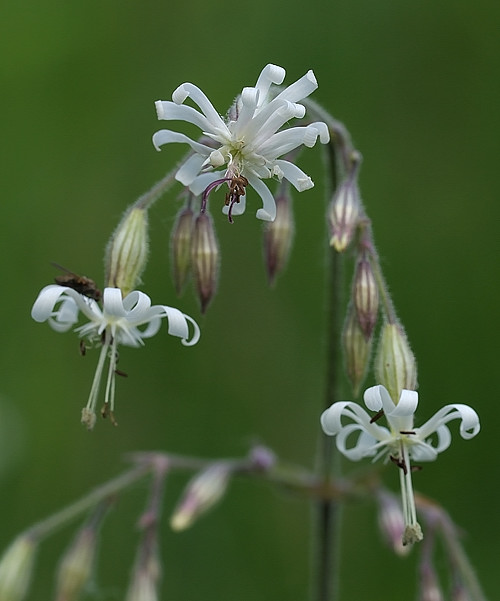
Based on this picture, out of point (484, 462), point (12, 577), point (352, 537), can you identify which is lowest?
point (12, 577)

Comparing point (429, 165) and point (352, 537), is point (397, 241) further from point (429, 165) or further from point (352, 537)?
point (352, 537)

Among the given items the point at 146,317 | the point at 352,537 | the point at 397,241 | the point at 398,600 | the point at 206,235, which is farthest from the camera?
the point at 397,241

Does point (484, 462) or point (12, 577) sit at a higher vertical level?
point (484, 462)

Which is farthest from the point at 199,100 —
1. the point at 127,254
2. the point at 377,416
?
the point at 377,416

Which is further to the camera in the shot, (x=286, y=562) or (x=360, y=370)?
(x=286, y=562)

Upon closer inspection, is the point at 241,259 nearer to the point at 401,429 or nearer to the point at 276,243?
the point at 276,243

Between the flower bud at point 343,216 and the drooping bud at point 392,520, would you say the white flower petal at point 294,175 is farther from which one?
the drooping bud at point 392,520

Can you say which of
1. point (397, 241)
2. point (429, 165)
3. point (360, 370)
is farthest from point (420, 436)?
point (429, 165)
